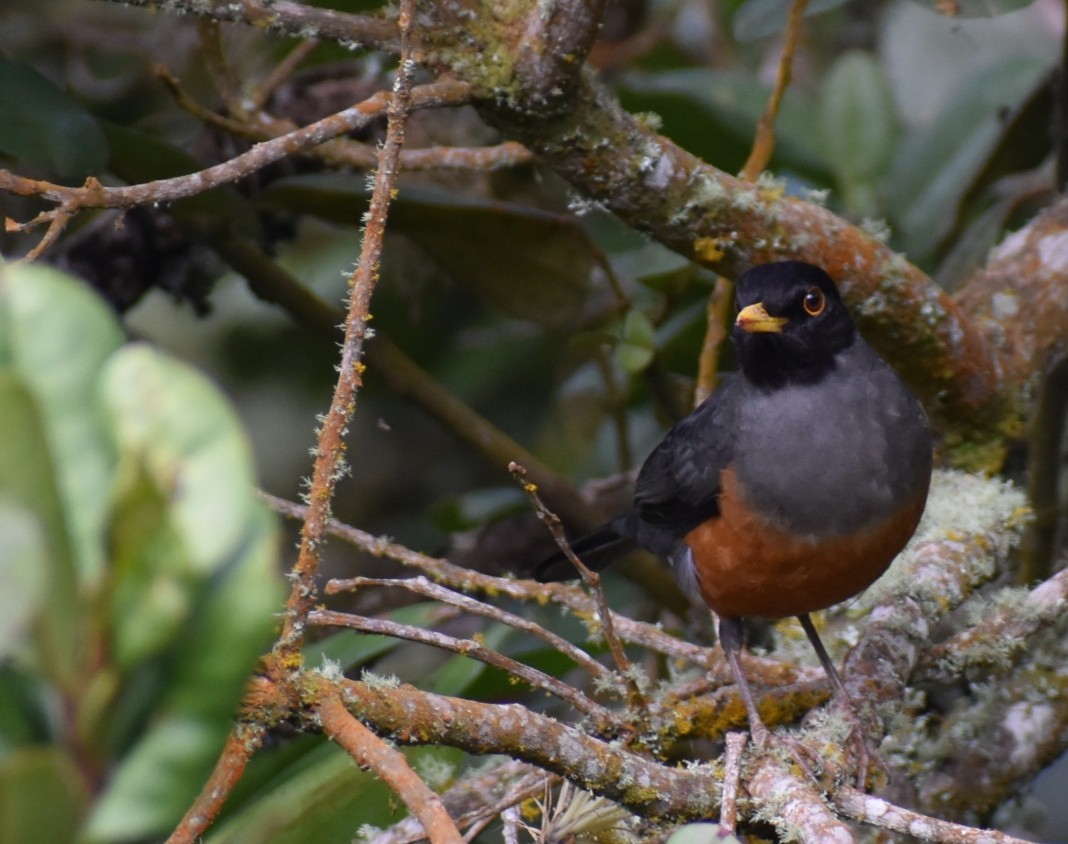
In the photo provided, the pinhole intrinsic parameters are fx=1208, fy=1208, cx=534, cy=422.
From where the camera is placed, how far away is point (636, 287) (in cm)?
469

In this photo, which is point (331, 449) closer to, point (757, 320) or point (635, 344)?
point (757, 320)

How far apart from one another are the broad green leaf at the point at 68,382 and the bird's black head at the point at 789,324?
93.9 inches

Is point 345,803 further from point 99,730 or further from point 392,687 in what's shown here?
point 99,730


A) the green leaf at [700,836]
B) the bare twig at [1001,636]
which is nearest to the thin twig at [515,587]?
the bare twig at [1001,636]

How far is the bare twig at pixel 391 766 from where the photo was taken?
1.37 metres

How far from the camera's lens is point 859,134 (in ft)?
15.7

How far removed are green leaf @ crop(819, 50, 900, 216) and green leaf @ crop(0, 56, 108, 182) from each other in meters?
2.85

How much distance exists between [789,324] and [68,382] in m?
2.52

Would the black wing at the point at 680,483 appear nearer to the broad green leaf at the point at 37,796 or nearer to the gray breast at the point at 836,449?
the gray breast at the point at 836,449

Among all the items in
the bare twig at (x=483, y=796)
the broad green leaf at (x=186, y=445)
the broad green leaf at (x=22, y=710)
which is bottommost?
the bare twig at (x=483, y=796)

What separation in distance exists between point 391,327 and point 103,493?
13.5 feet

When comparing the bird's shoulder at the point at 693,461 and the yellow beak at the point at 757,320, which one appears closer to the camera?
the yellow beak at the point at 757,320

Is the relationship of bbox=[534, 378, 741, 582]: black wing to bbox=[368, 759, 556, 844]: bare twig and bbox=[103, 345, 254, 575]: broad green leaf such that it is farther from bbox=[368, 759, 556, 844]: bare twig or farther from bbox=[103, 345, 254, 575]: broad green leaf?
bbox=[103, 345, 254, 575]: broad green leaf

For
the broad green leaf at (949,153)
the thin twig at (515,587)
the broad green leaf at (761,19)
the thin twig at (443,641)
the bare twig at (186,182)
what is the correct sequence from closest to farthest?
the thin twig at (443,641)
the bare twig at (186,182)
the thin twig at (515,587)
the broad green leaf at (761,19)
the broad green leaf at (949,153)
